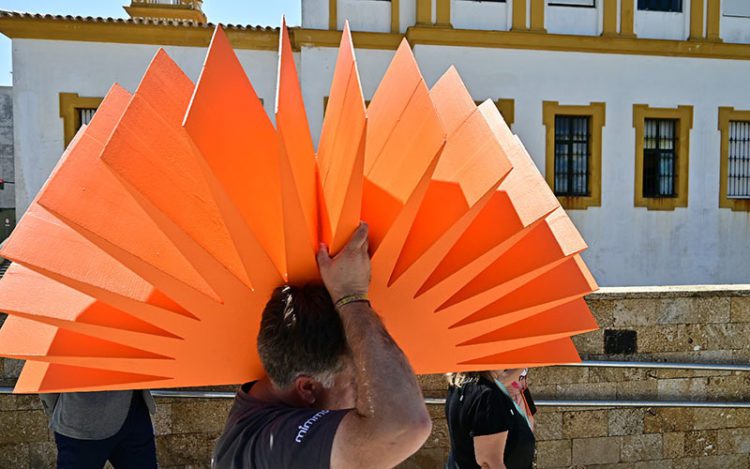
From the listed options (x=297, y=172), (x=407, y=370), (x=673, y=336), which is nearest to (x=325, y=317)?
(x=407, y=370)

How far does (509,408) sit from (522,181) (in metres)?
1.44

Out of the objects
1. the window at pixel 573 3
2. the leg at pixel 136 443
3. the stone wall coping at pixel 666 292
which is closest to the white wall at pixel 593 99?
the window at pixel 573 3

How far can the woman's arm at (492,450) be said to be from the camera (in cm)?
231

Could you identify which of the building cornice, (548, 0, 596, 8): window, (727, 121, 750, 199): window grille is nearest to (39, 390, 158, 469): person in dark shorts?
the building cornice

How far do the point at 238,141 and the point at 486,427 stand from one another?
1.80 m

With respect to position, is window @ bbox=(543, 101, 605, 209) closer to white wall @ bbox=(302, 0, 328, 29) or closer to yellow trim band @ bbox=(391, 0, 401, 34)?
yellow trim band @ bbox=(391, 0, 401, 34)

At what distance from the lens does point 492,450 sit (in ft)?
7.57

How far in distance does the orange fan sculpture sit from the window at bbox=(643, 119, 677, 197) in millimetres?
12122

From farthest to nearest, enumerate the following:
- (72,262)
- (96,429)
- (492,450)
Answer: (96,429) → (492,450) → (72,262)

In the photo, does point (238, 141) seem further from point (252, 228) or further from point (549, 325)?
point (549, 325)

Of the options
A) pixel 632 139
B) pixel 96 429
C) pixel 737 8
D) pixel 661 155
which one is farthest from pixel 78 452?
pixel 737 8

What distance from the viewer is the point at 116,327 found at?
3.71 ft

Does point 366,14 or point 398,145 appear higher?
point 366,14

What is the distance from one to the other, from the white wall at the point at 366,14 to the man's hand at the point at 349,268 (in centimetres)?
1083
